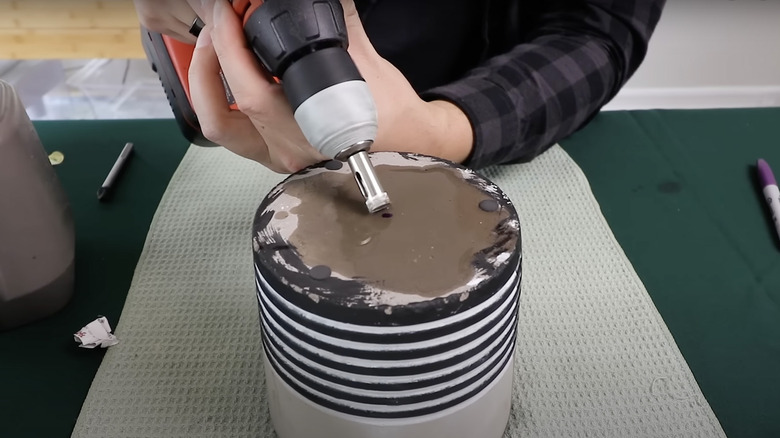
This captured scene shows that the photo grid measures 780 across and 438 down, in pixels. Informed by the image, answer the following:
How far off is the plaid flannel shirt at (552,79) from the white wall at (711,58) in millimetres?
513

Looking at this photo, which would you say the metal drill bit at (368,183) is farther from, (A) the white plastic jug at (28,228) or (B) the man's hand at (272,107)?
(A) the white plastic jug at (28,228)

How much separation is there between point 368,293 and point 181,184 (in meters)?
0.38

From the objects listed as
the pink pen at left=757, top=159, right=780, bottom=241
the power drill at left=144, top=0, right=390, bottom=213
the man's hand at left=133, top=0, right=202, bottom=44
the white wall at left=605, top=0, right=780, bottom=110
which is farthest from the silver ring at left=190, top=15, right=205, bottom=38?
the white wall at left=605, top=0, right=780, bottom=110

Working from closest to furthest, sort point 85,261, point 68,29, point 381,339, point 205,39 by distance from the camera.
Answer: point 381,339, point 205,39, point 85,261, point 68,29

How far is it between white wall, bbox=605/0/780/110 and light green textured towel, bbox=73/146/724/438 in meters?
0.65

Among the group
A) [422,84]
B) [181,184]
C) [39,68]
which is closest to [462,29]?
[422,84]

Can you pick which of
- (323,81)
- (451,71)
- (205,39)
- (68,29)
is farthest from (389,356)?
(68,29)

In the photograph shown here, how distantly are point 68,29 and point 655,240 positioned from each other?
101 centimetres

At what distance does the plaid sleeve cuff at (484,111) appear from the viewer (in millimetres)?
541

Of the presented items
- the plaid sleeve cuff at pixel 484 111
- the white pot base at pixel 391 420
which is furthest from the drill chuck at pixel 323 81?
the plaid sleeve cuff at pixel 484 111

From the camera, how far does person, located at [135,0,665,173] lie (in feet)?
1.33

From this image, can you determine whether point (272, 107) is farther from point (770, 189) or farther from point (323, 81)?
point (770, 189)

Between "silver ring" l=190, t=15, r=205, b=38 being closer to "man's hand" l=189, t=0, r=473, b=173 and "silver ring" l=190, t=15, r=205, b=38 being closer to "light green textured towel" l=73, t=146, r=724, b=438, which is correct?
"man's hand" l=189, t=0, r=473, b=173

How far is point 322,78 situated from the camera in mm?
321
